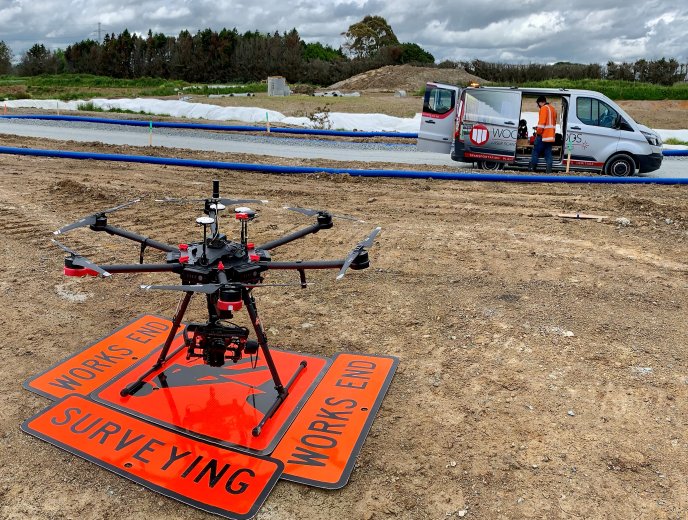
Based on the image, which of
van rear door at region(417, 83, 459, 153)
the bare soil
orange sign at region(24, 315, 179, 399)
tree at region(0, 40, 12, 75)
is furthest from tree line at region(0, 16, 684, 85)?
orange sign at region(24, 315, 179, 399)

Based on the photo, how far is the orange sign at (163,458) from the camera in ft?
13.2

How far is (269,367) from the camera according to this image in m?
4.96

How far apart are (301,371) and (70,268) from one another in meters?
2.42

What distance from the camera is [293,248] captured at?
8812 mm

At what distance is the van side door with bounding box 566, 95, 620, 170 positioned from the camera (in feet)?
44.9

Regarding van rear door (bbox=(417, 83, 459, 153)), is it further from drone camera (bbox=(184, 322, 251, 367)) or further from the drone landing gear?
drone camera (bbox=(184, 322, 251, 367))

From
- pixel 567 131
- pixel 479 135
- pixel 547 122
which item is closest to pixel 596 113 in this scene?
pixel 567 131

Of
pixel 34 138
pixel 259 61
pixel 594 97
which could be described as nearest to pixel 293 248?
pixel 594 97

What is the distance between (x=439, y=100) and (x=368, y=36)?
59496 mm

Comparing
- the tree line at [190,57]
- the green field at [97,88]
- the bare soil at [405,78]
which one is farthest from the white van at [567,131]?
the tree line at [190,57]

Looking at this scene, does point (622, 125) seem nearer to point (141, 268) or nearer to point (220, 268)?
point (220, 268)

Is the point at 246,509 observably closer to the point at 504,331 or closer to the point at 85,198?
the point at 504,331

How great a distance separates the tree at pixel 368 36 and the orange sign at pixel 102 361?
65804mm

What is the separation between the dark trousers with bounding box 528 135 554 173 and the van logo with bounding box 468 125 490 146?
3.83 feet
